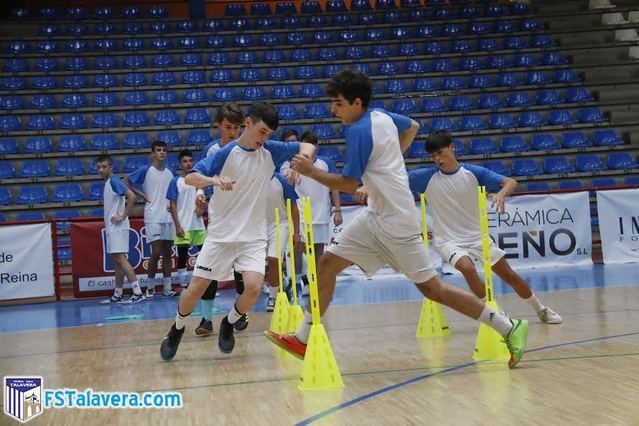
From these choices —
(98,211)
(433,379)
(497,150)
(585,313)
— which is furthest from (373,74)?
(433,379)

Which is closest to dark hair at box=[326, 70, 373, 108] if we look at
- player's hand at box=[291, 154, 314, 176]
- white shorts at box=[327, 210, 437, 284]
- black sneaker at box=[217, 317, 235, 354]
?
player's hand at box=[291, 154, 314, 176]

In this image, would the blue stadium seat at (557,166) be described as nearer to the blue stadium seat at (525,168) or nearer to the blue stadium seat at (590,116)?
the blue stadium seat at (525,168)

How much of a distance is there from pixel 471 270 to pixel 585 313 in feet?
5.66

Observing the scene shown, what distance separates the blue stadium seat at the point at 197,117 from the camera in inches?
669

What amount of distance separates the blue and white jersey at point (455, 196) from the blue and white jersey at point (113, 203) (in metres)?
5.73

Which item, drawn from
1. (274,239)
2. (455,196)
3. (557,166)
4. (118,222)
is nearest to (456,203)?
(455,196)

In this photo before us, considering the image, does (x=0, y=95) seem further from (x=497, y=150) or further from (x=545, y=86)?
(x=545, y=86)

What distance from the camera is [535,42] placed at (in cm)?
2009

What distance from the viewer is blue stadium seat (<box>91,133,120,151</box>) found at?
53.3ft

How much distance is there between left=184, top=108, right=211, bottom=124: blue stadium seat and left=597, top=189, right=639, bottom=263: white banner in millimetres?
8154

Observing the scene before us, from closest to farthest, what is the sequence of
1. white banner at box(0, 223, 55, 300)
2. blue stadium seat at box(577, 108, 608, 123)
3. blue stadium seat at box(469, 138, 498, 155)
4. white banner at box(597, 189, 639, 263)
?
white banner at box(0, 223, 55, 300), white banner at box(597, 189, 639, 263), blue stadium seat at box(469, 138, 498, 155), blue stadium seat at box(577, 108, 608, 123)

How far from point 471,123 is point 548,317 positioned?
35.7ft

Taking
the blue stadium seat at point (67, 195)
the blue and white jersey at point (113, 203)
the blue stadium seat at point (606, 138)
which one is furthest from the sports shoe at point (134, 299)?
the blue stadium seat at point (606, 138)

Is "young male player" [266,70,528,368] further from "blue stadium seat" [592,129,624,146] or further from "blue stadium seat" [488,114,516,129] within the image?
"blue stadium seat" [592,129,624,146]
